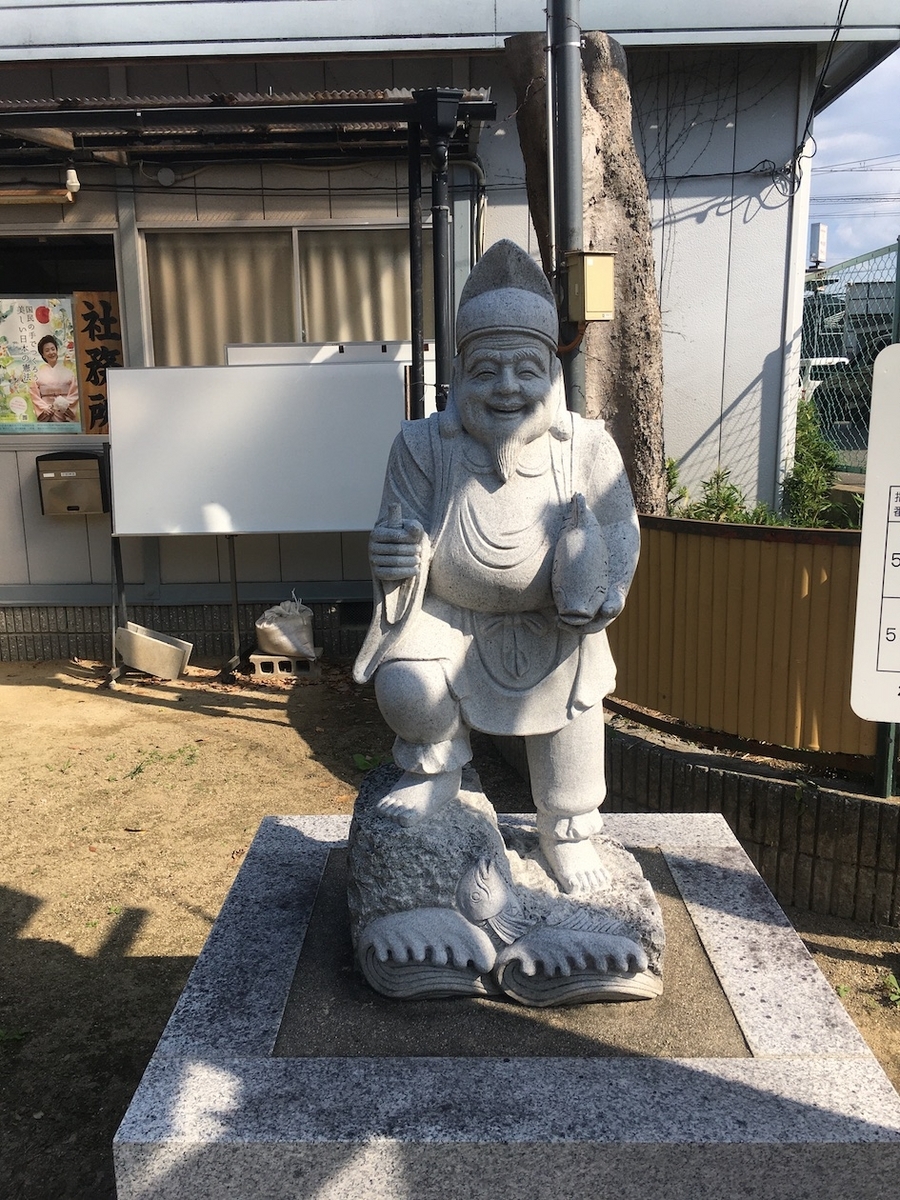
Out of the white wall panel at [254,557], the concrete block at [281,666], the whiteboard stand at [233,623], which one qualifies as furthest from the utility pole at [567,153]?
the white wall panel at [254,557]

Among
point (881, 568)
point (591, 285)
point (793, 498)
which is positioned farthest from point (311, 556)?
point (881, 568)

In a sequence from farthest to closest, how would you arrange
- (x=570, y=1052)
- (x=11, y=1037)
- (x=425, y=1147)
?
(x=11, y=1037), (x=570, y=1052), (x=425, y=1147)

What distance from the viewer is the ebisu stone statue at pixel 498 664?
2.45 meters

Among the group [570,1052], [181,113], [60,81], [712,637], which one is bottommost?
[570,1052]

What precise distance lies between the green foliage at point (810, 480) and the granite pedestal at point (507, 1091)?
4.43 m

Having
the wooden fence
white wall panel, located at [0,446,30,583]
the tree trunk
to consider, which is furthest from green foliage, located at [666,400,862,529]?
white wall panel, located at [0,446,30,583]

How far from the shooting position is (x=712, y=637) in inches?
156

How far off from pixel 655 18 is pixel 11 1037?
6277mm

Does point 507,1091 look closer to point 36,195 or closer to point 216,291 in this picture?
point 216,291

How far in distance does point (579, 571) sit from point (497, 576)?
220mm

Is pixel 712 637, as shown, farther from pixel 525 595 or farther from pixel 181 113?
pixel 181 113

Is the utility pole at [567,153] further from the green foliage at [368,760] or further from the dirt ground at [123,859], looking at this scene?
the green foliage at [368,760]

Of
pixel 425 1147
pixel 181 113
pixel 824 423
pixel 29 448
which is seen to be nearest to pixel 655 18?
pixel 181 113

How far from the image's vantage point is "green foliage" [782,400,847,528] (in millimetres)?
6578
